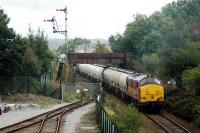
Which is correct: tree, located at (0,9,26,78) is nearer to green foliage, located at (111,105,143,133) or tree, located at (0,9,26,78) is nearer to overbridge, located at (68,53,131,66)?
overbridge, located at (68,53,131,66)

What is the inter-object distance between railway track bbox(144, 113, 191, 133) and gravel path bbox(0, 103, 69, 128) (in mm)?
9055

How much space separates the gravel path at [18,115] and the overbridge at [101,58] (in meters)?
31.9

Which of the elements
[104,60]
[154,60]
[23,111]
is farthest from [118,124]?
[104,60]

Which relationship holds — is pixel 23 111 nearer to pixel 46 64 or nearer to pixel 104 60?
pixel 46 64

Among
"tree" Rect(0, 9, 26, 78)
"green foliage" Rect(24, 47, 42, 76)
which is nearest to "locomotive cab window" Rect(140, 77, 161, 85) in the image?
"tree" Rect(0, 9, 26, 78)

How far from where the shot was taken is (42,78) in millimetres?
54656

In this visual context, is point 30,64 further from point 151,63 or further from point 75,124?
point 75,124

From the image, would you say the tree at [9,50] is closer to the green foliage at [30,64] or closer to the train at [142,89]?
the green foliage at [30,64]

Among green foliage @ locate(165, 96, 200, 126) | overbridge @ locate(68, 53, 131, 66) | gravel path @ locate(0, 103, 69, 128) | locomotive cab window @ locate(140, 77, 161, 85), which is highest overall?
overbridge @ locate(68, 53, 131, 66)

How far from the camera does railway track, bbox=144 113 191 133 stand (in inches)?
1130

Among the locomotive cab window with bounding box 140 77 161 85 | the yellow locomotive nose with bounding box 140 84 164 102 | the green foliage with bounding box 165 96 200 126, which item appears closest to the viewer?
the green foliage with bounding box 165 96 200 126

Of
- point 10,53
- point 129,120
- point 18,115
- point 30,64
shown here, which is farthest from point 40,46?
point 129,120

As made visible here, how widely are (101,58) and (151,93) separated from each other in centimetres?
3819

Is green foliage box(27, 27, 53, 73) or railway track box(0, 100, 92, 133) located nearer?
railway track box(0, 100, 92, 133)
